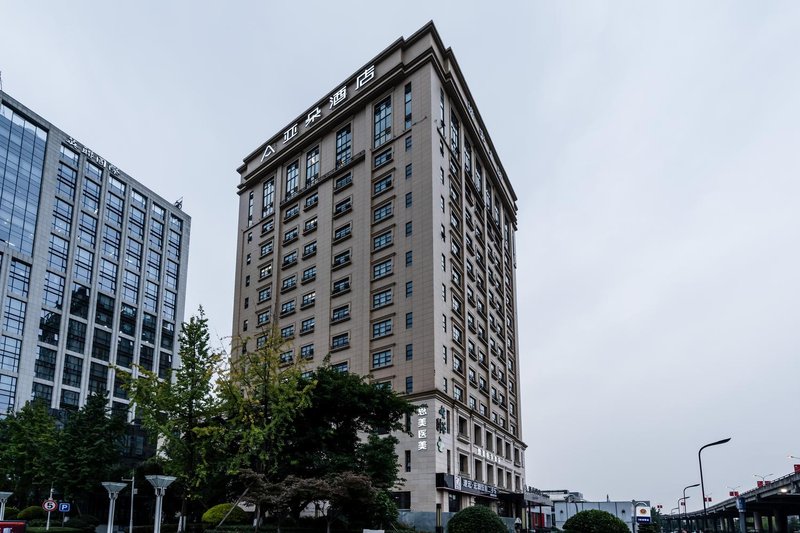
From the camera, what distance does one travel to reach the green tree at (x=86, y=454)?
58062 mm

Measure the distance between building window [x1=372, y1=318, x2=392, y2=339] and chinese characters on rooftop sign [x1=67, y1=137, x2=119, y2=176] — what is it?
71905mm

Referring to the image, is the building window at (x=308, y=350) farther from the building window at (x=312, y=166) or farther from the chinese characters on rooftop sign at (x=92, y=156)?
the chinese characters on rooftop sign at (x=92, y=156)

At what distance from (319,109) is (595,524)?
61347 millimetres

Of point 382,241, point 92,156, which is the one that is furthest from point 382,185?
point 92,156

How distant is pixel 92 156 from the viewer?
115 m

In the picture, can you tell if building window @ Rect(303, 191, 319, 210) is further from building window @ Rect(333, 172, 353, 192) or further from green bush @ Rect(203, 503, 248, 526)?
green bush @ Rect(203, 503, 248, 526)

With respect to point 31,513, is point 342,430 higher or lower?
higher

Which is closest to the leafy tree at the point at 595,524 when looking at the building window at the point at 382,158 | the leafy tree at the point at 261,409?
the leafy tree at the point at 261,409

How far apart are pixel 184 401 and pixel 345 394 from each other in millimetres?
10859

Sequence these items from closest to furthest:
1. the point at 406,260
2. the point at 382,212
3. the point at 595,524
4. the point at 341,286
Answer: the point at 595,524, the point at 406,260, the point at 382,212, the point at 341,286

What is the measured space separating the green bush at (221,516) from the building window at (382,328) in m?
22.5

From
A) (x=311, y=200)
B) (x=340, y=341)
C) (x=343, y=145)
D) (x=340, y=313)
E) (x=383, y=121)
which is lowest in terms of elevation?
(x=340, y=341)

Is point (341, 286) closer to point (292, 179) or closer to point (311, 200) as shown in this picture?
point (311, 200)

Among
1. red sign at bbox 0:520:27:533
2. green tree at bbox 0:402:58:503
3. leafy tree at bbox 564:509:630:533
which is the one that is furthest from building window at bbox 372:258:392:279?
red sign at bbox 0:520:27:533
